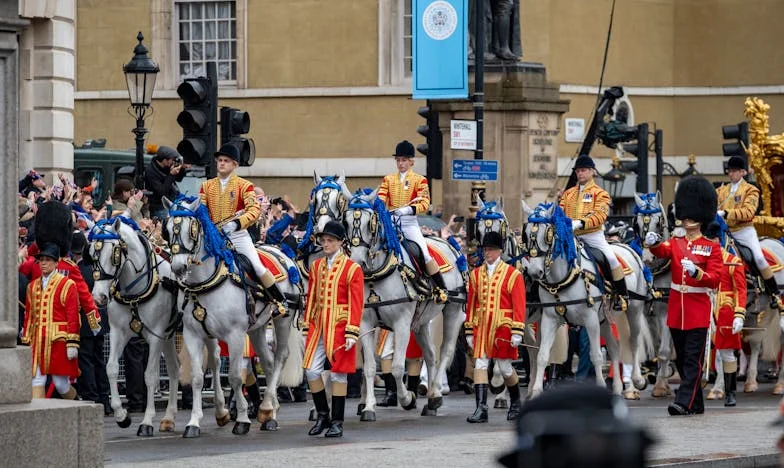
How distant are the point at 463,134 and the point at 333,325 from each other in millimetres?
8071

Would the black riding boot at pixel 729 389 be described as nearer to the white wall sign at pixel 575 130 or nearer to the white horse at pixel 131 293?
the white horse at pixel 131 293

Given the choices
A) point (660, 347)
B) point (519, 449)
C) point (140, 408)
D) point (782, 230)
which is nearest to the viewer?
point (519, 449)

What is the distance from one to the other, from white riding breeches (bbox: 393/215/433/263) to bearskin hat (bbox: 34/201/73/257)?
3.40 m

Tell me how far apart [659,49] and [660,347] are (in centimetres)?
2444

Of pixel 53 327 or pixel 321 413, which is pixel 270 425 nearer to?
pixel 321 413

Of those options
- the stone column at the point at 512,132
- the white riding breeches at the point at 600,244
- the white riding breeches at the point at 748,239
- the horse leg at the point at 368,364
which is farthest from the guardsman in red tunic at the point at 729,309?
the stone column at the point at 512,132

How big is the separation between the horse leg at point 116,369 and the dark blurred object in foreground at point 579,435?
40.5 feet

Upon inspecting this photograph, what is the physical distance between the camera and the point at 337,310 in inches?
653

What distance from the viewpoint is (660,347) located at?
2194cm

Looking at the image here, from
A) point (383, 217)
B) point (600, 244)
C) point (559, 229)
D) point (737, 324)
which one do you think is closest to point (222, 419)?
point (383, 217)

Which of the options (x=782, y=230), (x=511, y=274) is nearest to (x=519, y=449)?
(x=511, y=274)

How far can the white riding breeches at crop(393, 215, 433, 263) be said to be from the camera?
1945cm

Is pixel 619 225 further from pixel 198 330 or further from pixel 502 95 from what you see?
pixel 198 330

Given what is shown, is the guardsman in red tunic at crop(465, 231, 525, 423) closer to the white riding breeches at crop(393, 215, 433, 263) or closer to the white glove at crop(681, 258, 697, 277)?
the white riding breeches at crop(393, 215, 433, 263)
